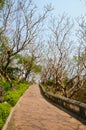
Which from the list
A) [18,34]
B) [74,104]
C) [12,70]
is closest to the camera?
[74,104]

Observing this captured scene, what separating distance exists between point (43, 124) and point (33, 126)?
0.69 meters

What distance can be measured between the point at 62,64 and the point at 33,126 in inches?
963

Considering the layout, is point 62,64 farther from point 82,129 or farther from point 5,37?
point 82,129

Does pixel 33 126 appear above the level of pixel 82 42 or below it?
below

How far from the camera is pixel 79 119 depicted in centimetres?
1357

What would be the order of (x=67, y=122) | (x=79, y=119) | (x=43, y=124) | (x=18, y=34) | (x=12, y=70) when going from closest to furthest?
1. (x=43, y=124)
2. (x=67, y=122)
3. (x=79, y=119)
4. (x=18, y=34)
5. (x=12, y=70)

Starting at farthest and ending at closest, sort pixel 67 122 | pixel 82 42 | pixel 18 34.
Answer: pixel 18 34, pixel 82 42, pixel 67 122

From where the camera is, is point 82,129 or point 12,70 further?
point 12,70

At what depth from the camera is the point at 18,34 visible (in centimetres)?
3344

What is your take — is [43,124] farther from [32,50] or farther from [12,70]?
[12,70]

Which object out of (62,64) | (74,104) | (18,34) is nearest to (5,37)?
(18,34)

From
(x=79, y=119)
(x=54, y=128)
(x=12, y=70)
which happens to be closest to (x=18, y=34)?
(x=79, y=119)

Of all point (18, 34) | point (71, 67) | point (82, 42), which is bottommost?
point (71, 67)

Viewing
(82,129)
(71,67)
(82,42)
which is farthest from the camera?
(71,67)
